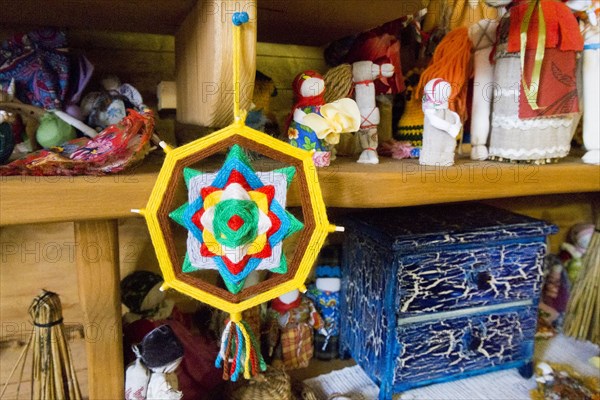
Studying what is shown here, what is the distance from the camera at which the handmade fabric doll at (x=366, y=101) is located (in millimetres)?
782

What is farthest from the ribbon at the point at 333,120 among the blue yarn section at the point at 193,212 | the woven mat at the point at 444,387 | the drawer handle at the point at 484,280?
the woven mat at the point at 444,387

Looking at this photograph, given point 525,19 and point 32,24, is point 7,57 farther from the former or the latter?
point 525,19

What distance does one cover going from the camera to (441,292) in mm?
828

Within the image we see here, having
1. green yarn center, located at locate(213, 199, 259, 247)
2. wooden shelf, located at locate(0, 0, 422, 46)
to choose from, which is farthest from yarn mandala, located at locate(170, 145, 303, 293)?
wooden shelf, located at locate(0, 0, 422, 46)

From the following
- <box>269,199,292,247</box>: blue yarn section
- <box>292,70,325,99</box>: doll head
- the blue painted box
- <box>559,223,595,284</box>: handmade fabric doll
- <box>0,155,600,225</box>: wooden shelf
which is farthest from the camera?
<box>559,223,595,284</box>: handmade fabric doll

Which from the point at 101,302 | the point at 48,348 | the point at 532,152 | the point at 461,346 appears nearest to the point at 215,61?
the point at 101,302

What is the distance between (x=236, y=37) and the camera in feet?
1.79

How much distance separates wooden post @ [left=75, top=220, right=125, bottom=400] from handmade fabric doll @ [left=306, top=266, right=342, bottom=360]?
469 mm

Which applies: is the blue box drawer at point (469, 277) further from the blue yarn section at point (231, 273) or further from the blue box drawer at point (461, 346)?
the blue yarn section at point (231, 273)

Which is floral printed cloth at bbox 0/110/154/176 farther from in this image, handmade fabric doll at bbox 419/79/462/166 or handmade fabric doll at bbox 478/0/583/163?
handmade fabric doll at bbox 478/0/583/163

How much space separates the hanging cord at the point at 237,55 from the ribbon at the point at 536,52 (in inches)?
19.3

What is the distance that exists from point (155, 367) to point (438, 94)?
0.63 m

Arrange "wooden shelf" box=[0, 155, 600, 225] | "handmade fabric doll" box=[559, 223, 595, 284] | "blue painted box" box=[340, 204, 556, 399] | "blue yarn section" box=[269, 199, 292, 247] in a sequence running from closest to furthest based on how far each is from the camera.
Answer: "wooden shelf" box=[0, 155, 600, 225], "blue yarn section" box=[269, 199, 292, 247], "blue painted box" box=[340, 204, 556, 399], "handmade fabric doll" box=[559, 223, 595, 284]

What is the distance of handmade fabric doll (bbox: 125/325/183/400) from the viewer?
68 cm
